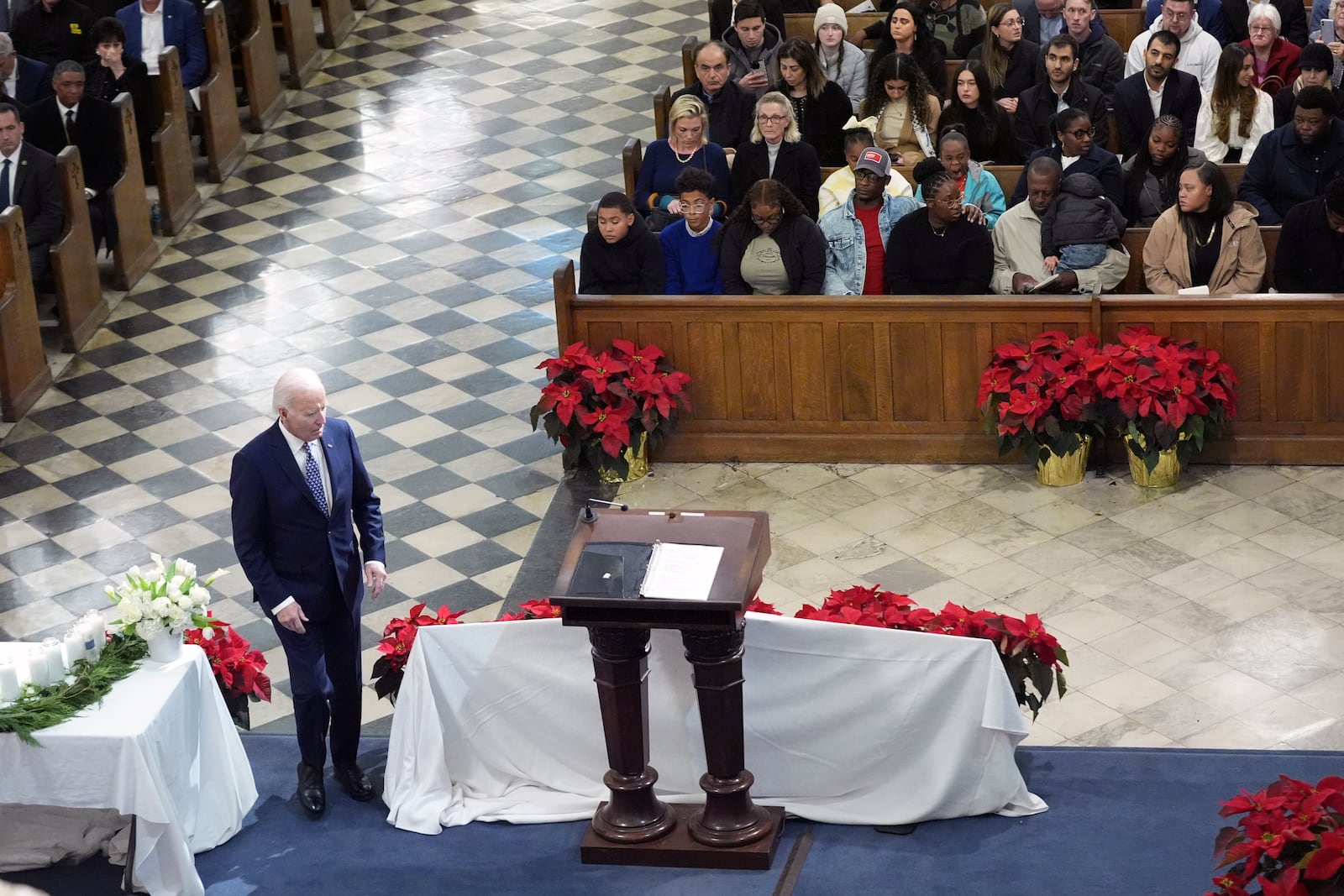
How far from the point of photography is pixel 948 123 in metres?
8.89

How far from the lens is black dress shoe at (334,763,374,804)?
18.3ft

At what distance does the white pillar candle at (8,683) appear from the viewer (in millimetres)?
5141

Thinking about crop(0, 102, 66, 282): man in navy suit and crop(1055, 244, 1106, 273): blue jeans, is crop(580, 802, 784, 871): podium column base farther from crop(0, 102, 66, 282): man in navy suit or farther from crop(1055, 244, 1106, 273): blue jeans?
crop(0, 102, 66, 282): man in navy suit

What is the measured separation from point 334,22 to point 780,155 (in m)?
5.68

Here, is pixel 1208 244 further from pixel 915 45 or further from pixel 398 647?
pixel 398 647

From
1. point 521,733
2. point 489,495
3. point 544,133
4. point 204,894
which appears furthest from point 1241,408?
point 544,133

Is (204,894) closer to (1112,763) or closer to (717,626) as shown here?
(717,626)

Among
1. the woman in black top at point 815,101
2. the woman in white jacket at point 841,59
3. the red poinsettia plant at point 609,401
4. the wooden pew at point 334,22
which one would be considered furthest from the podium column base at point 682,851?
the wooden pew at point 334,22

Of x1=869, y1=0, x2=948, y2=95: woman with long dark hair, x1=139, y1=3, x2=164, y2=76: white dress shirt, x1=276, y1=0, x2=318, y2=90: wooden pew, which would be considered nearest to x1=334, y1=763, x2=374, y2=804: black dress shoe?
x1=869, y1=0, x2=948, y2=95: woman with long dark hair

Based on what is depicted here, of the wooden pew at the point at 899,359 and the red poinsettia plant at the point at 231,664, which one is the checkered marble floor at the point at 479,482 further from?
the red poinsettia plant at the point at 231,664

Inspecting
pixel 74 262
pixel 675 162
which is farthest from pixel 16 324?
pixel 675 162

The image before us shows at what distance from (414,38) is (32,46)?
3.18 metres

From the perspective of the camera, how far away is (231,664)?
5.76 metres

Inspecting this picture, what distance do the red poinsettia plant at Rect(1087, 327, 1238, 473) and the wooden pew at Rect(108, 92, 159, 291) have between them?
5.15m
